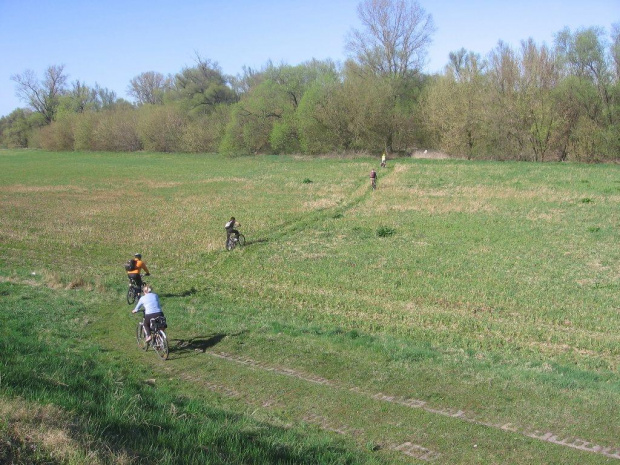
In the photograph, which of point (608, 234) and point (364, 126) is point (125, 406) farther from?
point (364, 126)

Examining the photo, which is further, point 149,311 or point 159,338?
point 149,311

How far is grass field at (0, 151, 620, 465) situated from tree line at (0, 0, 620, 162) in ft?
99.5

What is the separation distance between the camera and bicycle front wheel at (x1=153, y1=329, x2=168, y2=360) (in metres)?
13.0

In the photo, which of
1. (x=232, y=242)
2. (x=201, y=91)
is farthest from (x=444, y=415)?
(x=201, y=91)

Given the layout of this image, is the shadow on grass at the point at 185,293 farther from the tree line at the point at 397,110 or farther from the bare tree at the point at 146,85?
the bare tree at the point at 146,85

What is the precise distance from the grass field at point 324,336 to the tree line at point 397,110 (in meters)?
30.3

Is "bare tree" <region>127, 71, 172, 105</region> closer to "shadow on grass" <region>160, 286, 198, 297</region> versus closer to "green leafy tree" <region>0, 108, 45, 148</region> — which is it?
"green leafy tree" <region>0, 108, 45, 148</region>

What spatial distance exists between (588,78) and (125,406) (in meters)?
67.3

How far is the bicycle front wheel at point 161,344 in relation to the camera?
1303 centimetres

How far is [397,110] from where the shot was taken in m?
75.7

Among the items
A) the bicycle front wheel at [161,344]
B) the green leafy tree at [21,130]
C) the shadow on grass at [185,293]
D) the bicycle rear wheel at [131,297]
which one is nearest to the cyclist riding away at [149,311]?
the bicycle front wheel at [161,344]

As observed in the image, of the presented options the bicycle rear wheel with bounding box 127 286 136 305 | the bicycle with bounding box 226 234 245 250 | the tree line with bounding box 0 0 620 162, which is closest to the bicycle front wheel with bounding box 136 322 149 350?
the bicycle rear wheel with bounding box 127 286 136 305

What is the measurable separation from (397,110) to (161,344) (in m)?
67.1

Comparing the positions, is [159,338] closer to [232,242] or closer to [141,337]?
[141,337]
